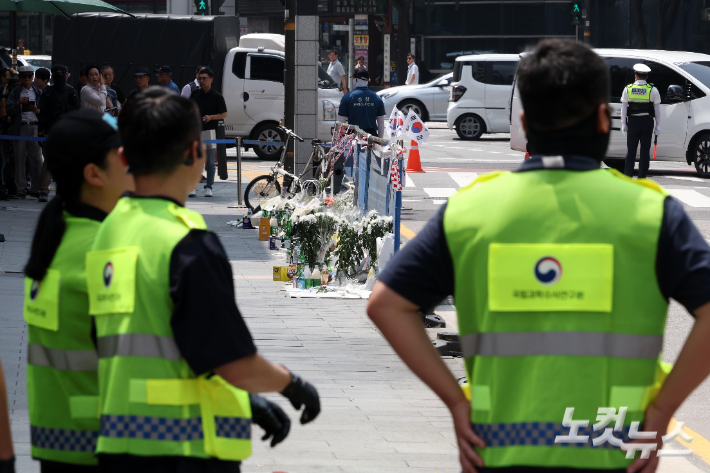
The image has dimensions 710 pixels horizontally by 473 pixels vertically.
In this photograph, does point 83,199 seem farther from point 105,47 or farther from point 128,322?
point 105,47

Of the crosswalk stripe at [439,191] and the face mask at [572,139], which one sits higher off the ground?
the face mask at [572,139]

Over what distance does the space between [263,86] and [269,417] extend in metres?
18.6

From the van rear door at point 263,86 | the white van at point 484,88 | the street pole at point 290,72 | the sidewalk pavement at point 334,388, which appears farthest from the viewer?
the white van at point 484,88

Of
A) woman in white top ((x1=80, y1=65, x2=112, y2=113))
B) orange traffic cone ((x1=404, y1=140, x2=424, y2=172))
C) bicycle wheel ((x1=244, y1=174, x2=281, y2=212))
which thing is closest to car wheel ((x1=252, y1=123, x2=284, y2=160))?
orange traffic cone ((x1=404, y1=140, x2=424, y2=172))

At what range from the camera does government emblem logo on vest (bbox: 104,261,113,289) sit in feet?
8.13

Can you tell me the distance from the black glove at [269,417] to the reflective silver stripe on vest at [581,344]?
697 millimetres

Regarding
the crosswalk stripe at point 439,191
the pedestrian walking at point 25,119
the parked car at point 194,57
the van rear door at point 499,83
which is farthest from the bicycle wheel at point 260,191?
the van rear door at point 499,83

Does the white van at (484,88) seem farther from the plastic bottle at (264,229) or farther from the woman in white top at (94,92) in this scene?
the plastic bottle at (264,229)

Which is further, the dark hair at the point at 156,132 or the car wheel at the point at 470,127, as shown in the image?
the car wheel at the point at 470,127

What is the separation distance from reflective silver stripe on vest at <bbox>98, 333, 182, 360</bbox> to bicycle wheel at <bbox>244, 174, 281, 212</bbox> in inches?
411

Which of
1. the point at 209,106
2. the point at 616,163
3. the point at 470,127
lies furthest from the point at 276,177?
the point at 470,127

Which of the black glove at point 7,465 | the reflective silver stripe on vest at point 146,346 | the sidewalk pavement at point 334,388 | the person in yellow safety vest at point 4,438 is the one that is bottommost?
the sidewalk pavement at point 334,388

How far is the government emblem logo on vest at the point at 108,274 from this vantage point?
2477 millimetres

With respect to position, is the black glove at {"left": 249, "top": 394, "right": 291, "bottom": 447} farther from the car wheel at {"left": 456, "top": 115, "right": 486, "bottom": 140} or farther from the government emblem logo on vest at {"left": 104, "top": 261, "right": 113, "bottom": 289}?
the car wheel at {"left": 456, "top": 115, "right": 486, "bottom": 140}
